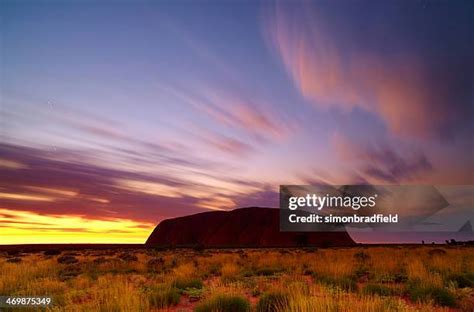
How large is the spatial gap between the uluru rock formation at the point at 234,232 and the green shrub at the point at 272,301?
92664mm

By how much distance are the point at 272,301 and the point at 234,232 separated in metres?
104

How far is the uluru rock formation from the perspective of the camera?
104000mm

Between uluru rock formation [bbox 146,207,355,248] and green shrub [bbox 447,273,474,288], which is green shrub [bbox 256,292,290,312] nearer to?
green shrub [bbox 447,273,474,288]

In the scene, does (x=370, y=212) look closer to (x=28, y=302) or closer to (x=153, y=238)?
(x=28, y=302)

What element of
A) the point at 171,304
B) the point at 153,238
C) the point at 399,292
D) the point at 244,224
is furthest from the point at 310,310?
the point at 153,238

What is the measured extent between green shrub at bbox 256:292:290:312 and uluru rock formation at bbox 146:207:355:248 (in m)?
92.7

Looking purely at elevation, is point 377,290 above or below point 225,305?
above

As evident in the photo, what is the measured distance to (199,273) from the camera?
50.2 ft

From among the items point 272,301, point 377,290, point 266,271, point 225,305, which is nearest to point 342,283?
point 377,290

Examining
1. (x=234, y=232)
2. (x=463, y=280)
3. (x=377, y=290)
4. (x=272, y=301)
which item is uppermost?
(x=234, y=232)

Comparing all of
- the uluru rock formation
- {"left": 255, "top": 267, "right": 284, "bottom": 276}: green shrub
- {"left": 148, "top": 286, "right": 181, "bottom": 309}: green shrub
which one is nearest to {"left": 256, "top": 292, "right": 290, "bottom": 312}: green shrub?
{"left": 148, "top": 286, "right": 181, "bottom": 309}: green shrub

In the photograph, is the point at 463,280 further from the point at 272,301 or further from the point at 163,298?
the point at 163,298

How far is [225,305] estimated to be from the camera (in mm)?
7820

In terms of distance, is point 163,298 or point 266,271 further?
point 266,271
